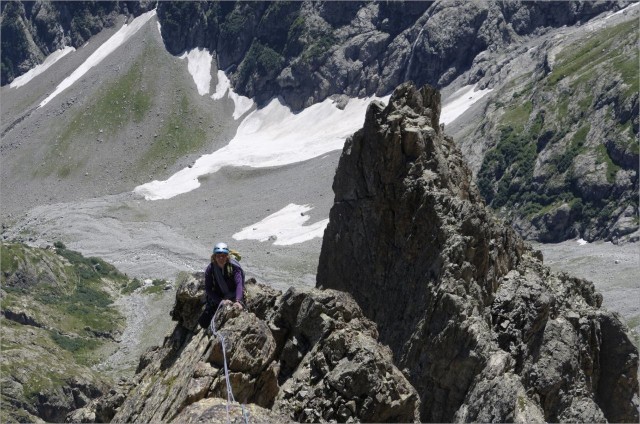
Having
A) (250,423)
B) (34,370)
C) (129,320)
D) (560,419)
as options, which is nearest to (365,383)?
(250,423)

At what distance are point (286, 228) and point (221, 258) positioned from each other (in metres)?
156

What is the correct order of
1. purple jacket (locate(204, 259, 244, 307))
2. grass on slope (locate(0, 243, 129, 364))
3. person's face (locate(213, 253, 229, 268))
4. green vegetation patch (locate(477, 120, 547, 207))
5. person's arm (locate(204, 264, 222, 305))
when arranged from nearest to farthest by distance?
person's face (locate(213, 253, 229, 268)), purple jacket (locate(204, 259, 244, 307)), person's arm (locate(204, 264, 222, 305)), grass on slope (locate(0, 243, 129, 364)), green vegetation patch (locate(477, 120, 547, 207))

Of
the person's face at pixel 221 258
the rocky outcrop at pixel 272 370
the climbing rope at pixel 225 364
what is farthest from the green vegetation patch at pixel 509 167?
the climbing rope at pixel 225 364

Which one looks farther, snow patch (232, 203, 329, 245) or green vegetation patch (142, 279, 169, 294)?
snow patch (232, 203, 329, 245)

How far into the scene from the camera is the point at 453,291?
3959cm

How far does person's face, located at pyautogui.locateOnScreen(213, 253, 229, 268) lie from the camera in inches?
1011

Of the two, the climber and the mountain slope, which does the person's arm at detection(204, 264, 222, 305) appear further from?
the mountain slope

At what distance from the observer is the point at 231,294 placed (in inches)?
1035

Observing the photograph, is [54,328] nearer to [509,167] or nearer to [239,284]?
[239,284]

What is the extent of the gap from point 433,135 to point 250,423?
27.2 m

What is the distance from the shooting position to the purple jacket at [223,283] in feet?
85.2

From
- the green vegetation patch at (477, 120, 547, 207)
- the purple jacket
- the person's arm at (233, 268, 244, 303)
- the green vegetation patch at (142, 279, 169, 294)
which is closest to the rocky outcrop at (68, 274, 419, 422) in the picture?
the person's arm at (233, 268, 244, 303)

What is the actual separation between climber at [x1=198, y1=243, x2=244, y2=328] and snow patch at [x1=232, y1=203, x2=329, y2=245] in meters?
144

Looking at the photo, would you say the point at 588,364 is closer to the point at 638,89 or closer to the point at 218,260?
the point at 218,260
